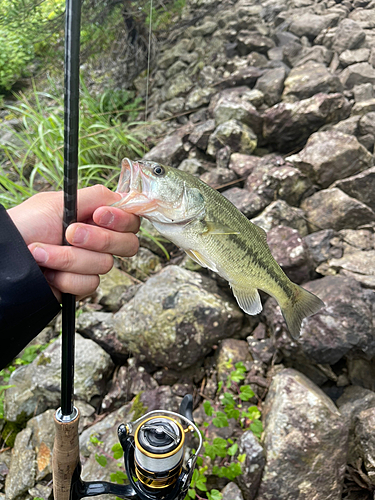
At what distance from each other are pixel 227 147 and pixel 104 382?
7.01 feet

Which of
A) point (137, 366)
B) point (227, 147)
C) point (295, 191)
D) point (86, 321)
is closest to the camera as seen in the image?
point (137, 366)

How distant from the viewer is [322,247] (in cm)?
243

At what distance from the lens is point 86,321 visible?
8.18ft

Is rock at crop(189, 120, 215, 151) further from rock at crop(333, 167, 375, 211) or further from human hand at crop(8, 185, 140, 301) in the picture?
human hand at crop(8, 185, 140, 301)

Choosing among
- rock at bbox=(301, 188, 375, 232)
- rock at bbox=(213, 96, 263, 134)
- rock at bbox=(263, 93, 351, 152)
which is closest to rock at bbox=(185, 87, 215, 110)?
rock at bbox=(213, 96, 263, 134)

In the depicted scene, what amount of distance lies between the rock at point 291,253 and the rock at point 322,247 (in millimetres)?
160

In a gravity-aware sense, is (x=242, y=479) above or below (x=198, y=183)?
below

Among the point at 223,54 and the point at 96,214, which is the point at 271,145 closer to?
the point at 223,54

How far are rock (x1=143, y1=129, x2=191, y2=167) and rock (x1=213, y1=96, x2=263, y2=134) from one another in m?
0.42

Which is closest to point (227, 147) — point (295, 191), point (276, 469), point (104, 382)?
point (295, 191)

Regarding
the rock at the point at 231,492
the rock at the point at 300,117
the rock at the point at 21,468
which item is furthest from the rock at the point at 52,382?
the rock at the point at 300,117

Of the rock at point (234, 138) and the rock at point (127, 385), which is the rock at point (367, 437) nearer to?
the rock at point (127, 385)

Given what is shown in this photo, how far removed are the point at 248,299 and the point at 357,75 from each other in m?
3.05

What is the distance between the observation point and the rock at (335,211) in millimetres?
2496
